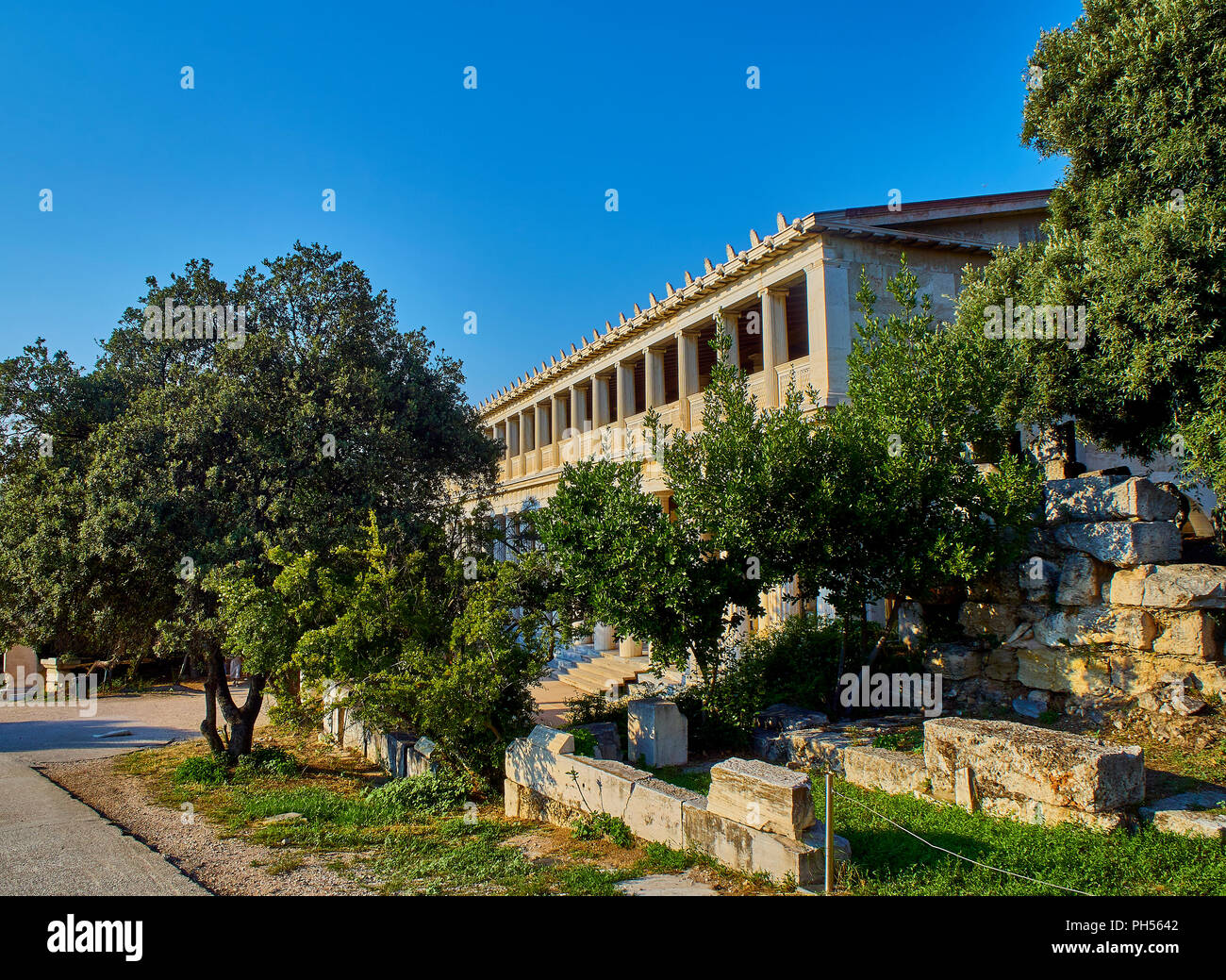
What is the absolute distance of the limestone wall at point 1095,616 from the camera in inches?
409

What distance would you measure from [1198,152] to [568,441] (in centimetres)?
2100

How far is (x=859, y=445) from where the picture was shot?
11.3 meters

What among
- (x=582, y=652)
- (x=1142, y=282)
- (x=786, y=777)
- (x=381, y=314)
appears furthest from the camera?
(x=582, y=652)

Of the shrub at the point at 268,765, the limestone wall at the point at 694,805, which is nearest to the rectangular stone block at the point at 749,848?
the limestone wall at the point at 694,805

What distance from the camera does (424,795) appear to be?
10.6 meters

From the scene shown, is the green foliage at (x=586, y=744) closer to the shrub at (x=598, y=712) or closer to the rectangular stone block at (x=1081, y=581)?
the shrub at (x=598, y=712)

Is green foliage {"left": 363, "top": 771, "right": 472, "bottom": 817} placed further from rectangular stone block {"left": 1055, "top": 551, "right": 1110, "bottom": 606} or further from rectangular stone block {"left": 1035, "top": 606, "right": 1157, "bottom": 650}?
rectangular stone block {"left": 1055, "top": 551, "right": 1110, "bottom": 606}

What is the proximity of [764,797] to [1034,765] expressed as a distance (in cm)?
302

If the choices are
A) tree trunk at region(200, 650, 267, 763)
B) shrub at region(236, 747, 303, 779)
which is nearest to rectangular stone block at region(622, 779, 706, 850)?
shrub at region(236, 747, 303, 779)

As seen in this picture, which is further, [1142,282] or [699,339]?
[699,339]

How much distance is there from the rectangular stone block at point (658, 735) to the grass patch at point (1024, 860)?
4.02m

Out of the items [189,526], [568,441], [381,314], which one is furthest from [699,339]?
[189,526]

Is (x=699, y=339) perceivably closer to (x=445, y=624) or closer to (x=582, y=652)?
(x=582, y=652)
